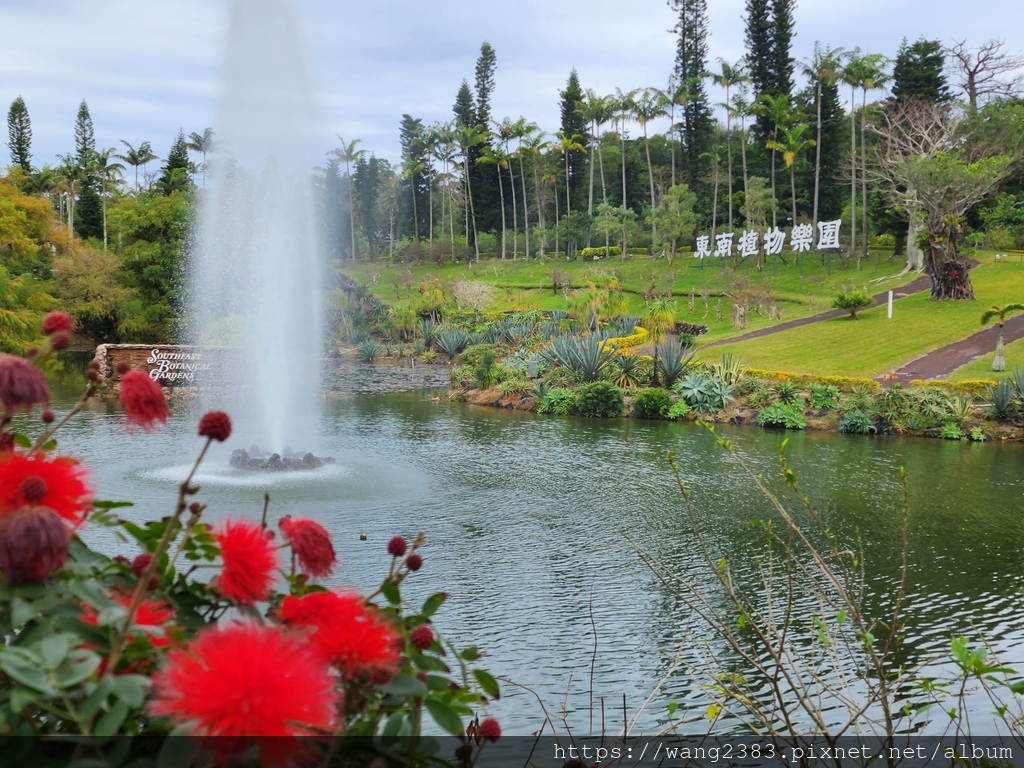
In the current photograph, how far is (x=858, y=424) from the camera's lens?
54.1 feet

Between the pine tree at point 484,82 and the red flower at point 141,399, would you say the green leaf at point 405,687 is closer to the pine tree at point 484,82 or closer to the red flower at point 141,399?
the red flower at point 141,399

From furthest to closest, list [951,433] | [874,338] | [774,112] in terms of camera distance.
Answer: [774,112], [874,338], [951,433]

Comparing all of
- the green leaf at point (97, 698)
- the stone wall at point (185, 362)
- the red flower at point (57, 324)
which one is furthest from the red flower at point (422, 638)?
the stone wall at point (185, 362)

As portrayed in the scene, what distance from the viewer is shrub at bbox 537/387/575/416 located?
18.9 m

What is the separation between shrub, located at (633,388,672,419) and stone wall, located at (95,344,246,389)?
30.6 ft

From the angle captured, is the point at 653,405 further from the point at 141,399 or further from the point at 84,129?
the point at 84,129

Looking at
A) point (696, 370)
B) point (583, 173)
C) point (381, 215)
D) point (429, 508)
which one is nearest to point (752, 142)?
point (583, 173)

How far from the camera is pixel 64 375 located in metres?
25.5

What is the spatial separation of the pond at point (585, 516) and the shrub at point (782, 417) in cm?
70

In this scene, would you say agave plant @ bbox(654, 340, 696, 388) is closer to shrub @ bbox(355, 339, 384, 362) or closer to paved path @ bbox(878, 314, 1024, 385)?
paved path @ bbox(878, 314, 1024, 385)

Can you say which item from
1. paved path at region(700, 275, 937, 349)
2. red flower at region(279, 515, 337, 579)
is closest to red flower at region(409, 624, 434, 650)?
red flower at region(279, 515, 337, 579)

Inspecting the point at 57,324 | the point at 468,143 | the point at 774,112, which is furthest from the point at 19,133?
the point at 57,324

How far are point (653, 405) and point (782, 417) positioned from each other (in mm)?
2502

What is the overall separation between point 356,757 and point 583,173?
6022 centimetres
